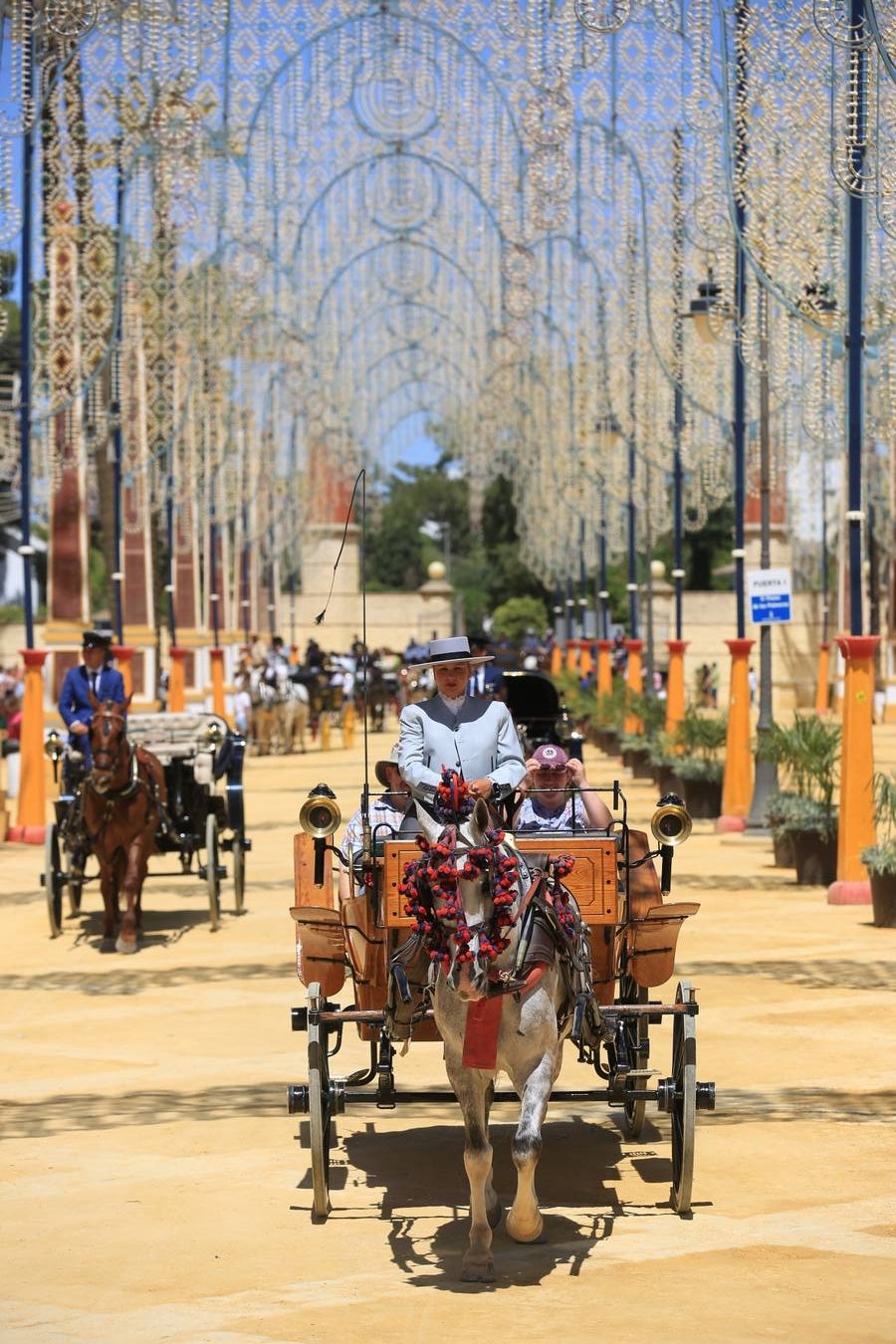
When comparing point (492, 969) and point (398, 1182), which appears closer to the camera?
point (492, 969)

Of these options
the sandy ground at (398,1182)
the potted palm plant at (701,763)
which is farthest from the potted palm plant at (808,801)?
the sandy ground at (398,1182)

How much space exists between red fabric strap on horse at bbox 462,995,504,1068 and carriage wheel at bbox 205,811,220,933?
8.70 metres

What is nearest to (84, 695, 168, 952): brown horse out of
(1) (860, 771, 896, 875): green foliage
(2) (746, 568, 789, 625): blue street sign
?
(1) (860, 771, 896, 875): green foliage

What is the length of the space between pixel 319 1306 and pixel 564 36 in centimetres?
1703

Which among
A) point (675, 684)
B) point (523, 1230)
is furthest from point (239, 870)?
point (675, 684)

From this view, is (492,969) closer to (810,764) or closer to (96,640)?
(96,640)

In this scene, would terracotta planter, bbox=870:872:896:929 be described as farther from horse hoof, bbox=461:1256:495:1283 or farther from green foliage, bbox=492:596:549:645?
green foliage, bbox=492:596:549:645

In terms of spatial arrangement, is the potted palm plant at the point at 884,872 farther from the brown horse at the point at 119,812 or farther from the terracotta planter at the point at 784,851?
the brown horse at the point at 119,812

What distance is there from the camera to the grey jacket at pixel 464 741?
874 cm

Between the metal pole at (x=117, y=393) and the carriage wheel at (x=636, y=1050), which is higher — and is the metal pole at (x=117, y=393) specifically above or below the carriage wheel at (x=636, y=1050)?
above

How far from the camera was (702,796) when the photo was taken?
26.4 m

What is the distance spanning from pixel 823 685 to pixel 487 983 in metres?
49.0

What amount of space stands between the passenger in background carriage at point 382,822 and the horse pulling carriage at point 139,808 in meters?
5.60

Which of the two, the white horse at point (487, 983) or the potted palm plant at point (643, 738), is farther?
the potted palm plant at point (643, 738)
